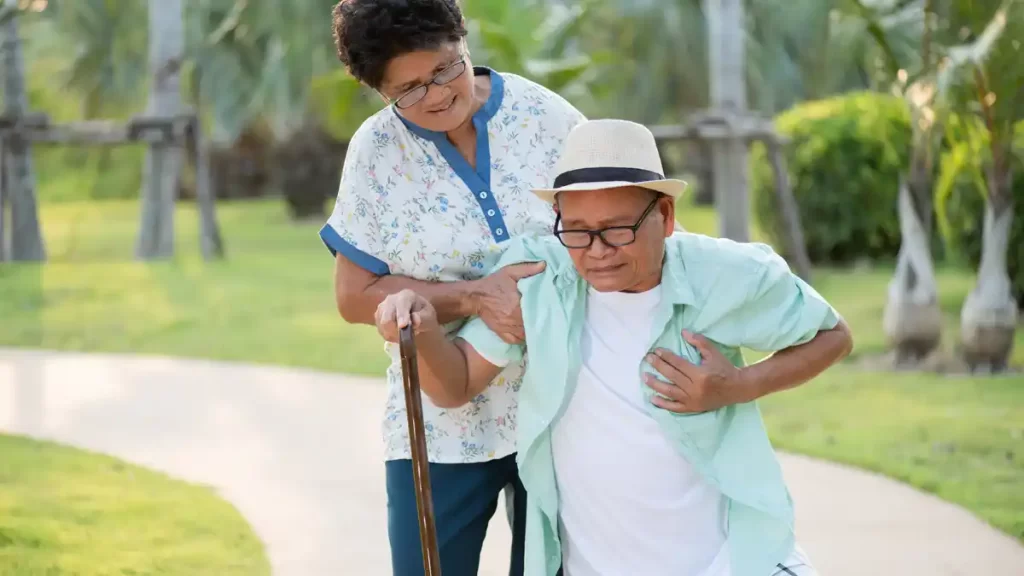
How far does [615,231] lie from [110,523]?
3.23m

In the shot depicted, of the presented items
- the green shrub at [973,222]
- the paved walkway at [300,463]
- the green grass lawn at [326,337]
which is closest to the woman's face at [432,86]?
the paved walkway at [300,463]

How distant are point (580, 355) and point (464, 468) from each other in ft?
1.27

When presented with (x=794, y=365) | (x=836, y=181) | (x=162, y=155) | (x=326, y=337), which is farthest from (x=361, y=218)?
(x=162, y=155)

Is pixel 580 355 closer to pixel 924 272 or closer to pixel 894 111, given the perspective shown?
pixel 924 272

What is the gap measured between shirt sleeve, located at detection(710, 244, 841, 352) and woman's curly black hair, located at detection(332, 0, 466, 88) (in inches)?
26.5

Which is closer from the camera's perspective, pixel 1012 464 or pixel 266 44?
pixel 1012 464

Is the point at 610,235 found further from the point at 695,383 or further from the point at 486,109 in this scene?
the point at 486,109

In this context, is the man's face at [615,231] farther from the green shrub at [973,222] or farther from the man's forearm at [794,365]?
the green shrub at [973,222]

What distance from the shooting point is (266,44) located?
78.1ft

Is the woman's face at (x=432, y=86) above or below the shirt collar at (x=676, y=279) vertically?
above

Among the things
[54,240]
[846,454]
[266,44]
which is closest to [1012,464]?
[846,454]

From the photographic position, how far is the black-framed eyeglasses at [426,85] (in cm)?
230

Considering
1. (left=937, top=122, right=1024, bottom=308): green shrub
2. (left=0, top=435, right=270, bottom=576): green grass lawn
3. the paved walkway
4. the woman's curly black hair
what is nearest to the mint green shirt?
the woman's curly black hair

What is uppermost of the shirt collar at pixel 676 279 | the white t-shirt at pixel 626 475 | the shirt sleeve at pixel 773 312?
the shirt collar at pixel 676 279
